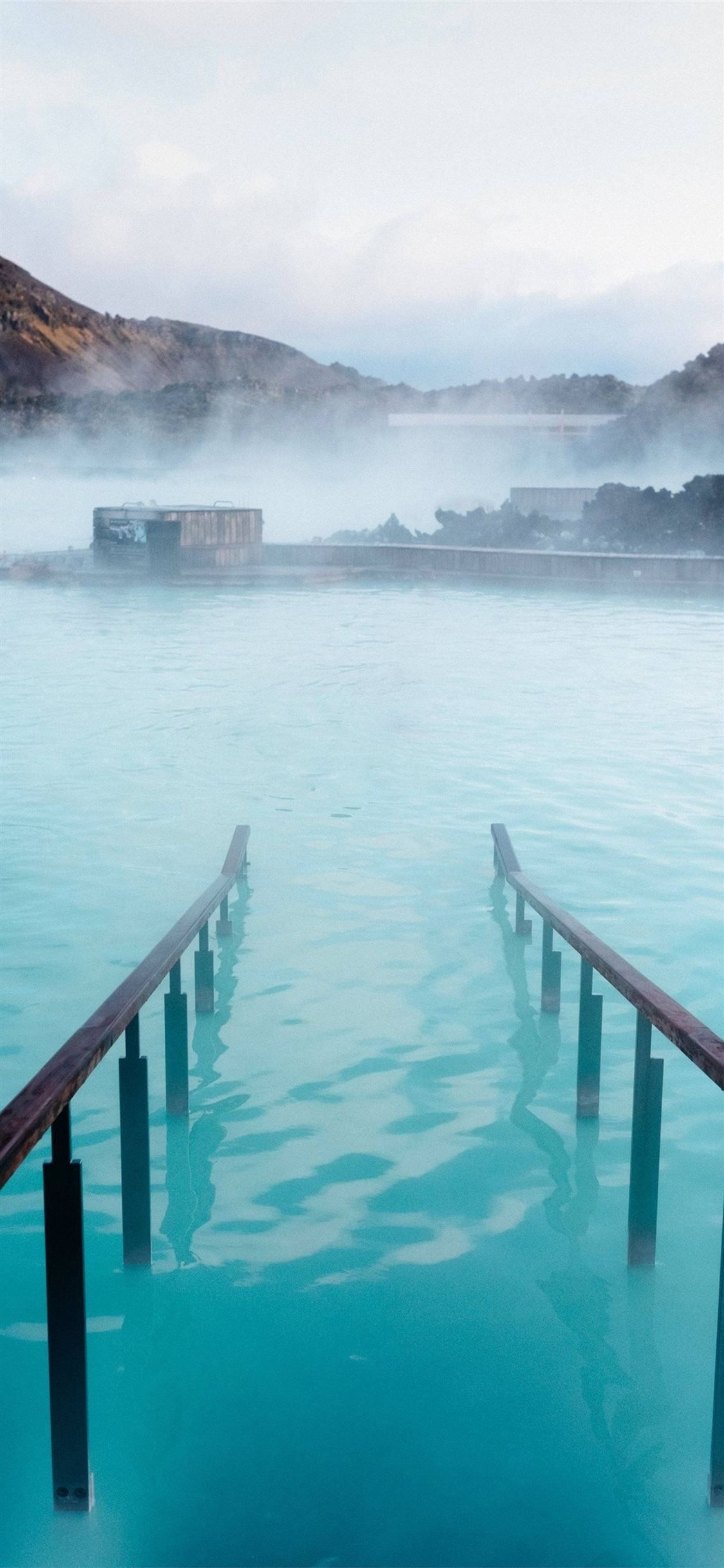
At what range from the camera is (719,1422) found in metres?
2.02

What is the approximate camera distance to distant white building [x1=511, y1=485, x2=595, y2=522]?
33.8m

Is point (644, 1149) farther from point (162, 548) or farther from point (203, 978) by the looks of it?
point (162, 548)

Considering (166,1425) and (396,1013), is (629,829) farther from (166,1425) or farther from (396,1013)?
(166,1425)

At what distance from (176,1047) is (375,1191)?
1.99ft

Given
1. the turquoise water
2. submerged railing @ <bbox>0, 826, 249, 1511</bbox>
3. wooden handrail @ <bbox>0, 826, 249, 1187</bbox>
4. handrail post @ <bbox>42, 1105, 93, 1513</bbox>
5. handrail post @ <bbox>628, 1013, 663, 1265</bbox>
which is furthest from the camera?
handrail post @ <bbox>628, 1013, 663, 1265</bbox>

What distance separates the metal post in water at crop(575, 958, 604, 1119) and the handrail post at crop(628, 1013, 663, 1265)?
1.60 feet

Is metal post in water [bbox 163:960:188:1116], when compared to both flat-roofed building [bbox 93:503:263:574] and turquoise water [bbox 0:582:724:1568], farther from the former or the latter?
flat-roofed building [bbox 93:503:263:574]

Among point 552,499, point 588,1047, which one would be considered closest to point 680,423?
point 552,499

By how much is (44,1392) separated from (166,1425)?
0.23m

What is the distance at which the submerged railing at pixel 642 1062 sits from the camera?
78.2 inches

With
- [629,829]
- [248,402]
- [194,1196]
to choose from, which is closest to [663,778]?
[629,829]

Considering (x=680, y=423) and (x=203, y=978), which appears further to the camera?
(x=680, y=423)

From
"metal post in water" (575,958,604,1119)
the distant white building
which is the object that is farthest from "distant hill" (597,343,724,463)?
"metal post in water" (575,958,604,1119)

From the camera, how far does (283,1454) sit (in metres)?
2.28
